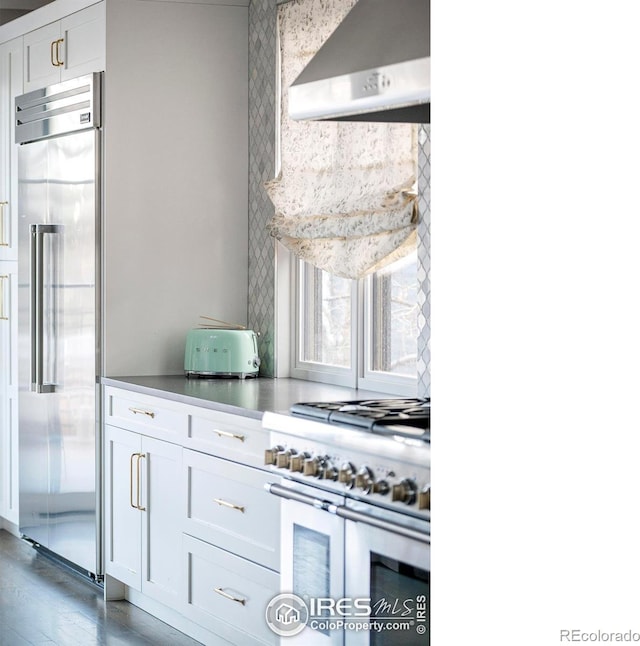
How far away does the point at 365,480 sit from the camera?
7.23ft

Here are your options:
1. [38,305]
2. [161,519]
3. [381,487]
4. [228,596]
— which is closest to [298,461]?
[381,487]

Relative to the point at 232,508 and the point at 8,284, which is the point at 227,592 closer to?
the point at 232,508

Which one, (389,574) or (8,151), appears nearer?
(389,574)

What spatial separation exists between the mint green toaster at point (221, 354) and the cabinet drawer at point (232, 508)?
1.88ft

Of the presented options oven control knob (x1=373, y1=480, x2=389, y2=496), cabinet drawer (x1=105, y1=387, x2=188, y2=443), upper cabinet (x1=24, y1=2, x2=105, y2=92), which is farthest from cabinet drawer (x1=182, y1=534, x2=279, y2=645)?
upper cabinet (x1=24, y1=2, x2=105, y2=92)

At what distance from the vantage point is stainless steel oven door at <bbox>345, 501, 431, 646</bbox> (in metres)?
2.02

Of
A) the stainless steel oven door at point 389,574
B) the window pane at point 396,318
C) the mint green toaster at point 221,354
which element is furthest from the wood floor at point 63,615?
the stainless steel oven door at point 389,574

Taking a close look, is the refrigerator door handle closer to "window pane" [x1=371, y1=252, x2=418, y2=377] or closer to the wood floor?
the wood floor

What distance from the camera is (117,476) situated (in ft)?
12.2

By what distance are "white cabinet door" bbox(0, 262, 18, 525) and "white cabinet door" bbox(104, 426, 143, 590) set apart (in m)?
1.02

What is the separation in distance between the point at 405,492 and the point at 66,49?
110 inches
